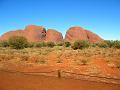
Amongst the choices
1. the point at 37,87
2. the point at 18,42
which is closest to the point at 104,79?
the point at 37,87

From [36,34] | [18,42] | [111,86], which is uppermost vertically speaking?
[36,34]

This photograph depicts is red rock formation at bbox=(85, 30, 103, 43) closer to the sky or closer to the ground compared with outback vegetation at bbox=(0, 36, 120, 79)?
closer to the sky

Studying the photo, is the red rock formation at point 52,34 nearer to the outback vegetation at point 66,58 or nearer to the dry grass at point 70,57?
the outback vegetation at point 66,58

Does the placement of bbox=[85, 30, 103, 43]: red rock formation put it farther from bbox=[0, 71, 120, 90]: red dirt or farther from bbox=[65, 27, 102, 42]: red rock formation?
bbox=[0, 71, 120, 90]: red dirt

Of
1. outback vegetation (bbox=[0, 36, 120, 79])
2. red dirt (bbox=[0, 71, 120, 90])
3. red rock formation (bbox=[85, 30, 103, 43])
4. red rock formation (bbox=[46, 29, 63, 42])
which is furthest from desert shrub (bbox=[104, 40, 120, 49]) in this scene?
red rock formation (bbox=[46, 29, 63, 42])

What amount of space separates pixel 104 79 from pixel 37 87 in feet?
Answer: 13.6

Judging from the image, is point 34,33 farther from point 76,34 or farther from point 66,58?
point 66,58

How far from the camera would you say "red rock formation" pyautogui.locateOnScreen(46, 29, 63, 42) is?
10519 cm

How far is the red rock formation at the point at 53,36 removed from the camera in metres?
105

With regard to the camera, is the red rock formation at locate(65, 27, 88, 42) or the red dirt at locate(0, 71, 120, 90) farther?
the red rock formation at locate(65, 27, 88, 42)

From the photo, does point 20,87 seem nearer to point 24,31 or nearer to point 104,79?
point 104,79

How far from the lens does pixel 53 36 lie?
106 metres

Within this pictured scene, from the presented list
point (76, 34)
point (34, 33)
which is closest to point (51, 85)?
point (76, 34)

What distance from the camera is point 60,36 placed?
109 metres
